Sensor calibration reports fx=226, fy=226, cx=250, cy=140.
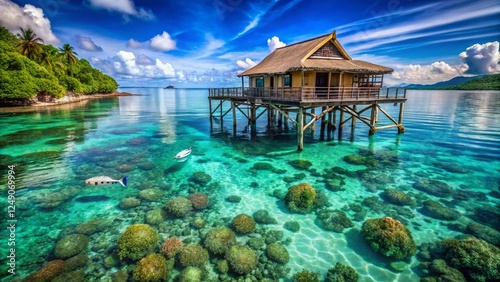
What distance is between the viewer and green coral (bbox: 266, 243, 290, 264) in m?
7.33

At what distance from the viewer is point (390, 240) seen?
7.43 metres

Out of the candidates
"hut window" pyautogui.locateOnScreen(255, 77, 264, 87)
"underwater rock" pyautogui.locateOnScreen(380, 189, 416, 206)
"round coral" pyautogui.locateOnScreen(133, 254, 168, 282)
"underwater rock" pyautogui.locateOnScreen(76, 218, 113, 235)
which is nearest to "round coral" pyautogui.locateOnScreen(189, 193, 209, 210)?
"underwater rock" pyautogui.locateOnScreen(76, 218, 113, 235)

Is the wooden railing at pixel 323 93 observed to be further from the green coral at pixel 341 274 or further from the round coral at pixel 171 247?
the round coral at pixel 171 247

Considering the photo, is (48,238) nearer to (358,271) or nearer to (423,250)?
(358,271)

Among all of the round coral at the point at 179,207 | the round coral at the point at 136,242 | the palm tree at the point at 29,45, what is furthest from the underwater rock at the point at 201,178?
the palm tree at the point at 29,45

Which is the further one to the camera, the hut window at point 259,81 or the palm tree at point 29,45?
the palm tree at point 29,45

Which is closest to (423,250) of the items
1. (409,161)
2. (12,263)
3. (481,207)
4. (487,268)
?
(487,268)

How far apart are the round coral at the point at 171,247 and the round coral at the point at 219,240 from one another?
95 cm

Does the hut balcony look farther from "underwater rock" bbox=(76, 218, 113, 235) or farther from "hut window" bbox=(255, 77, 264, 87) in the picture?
"underwater rock" bbox=(76, 218, 113, 235)

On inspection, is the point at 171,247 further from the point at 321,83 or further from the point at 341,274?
the point at 321,83

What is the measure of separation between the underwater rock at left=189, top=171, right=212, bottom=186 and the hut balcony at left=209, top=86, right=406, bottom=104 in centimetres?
831

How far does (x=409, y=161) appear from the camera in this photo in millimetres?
16297

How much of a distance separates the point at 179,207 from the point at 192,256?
311 centimetres

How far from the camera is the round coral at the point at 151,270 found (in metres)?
6.35
